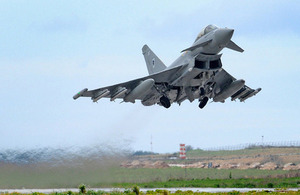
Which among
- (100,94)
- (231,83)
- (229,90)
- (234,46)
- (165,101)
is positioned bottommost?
(165,101)

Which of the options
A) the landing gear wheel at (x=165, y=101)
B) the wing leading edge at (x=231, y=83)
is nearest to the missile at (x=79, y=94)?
the landing gear wheel at (x=165, y=101)

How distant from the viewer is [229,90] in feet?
90.6

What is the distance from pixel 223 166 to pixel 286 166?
6684mm

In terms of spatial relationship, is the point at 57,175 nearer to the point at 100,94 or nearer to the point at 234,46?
the point at 100,94

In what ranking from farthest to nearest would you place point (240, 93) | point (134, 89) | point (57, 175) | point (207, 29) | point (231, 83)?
1. point (240, 93)
2. point (231, 83)
3. point (134, 89)
4. point (207, 29)
5. point (57, 175)

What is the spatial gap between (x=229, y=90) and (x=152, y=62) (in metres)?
5.95

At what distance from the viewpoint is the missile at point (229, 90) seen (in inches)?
1066

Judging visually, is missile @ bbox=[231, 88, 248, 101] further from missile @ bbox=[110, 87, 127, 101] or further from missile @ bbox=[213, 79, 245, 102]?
missile @ bbox=[110, 87, 127, 101]

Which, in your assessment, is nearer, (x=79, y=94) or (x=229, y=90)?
(x=79, y=94)

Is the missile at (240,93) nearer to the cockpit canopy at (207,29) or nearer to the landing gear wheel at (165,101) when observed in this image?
the landing gear wheel at (165,101)

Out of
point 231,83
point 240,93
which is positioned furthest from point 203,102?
point 240,93

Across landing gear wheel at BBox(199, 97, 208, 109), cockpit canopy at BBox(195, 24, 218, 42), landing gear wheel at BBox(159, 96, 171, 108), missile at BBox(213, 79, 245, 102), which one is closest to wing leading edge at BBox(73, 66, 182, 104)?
landing gear wheel at BBox(159, 96, 171, 108)

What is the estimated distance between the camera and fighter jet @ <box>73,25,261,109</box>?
24.7 m

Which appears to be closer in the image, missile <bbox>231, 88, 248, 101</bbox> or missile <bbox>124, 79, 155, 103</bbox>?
missile <bbox>124, 79, 155, 103</bbox>
